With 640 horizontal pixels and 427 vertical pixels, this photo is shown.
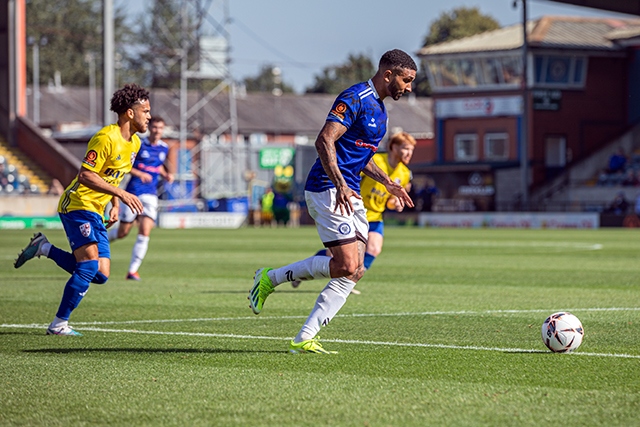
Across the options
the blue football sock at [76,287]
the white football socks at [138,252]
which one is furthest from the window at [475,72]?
the blue football sock at [76,287]

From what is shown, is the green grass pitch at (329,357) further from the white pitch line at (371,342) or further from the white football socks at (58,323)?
the white football socks at (58,323)

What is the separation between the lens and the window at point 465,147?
60.6m

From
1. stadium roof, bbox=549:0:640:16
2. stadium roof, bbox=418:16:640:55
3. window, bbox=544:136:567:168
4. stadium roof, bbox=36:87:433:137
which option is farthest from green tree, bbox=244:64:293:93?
stadium roof, bbox=549:0:640:16

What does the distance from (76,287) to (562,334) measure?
395 cm

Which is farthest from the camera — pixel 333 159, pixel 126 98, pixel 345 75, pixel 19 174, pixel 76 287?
pixel 345 75

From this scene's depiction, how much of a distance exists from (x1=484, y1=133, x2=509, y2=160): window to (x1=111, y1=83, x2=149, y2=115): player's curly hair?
51536 mm

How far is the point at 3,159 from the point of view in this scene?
145 ft

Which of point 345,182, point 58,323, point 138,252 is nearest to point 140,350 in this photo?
point 58,323

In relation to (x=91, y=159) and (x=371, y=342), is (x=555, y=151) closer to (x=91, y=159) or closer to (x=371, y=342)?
(x=91, y=159)

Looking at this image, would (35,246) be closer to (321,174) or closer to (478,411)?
(321,174)

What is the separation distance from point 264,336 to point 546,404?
357 centimetres

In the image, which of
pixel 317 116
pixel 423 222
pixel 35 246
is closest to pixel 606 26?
pixel 423 222

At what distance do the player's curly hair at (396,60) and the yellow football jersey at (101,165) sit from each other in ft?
8.77

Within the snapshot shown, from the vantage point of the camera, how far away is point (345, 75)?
11081cm
